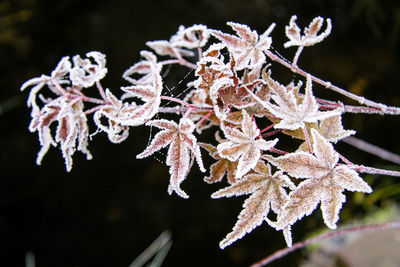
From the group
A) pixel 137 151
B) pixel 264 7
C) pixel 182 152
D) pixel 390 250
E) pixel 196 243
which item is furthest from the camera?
pixel 196 243

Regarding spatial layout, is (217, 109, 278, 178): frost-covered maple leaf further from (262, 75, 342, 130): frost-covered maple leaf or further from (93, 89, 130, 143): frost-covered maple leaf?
(93, 89, 130, 143): frost-covered maple leaf

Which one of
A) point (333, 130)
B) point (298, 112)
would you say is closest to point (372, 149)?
point (333, 130)

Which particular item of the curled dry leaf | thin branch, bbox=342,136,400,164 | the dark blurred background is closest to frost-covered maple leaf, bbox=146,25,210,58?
the curled dry leaf

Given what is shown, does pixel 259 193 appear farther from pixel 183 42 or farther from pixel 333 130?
pixel 183 42

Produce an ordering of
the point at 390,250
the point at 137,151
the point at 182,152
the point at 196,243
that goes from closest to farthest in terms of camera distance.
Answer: the point at 182,152 < the point at 390,250 < the point at 137,151 < the point at 196,243

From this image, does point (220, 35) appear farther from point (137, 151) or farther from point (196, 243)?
point (196, 243)

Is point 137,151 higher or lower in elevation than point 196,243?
higher

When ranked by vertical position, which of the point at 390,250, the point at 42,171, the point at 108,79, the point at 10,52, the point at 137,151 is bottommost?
the point at 390,250

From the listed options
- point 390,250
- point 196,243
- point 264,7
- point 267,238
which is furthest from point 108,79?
point 390,250
